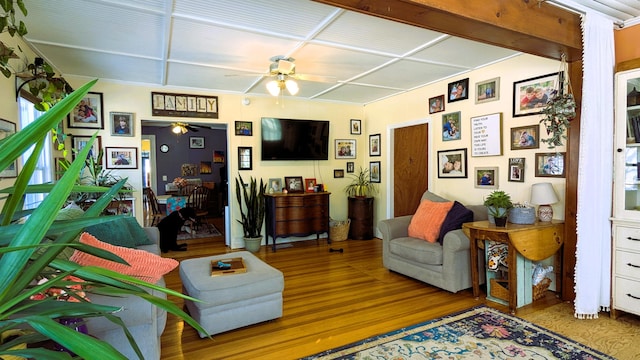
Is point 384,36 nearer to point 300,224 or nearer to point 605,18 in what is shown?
point 605,18

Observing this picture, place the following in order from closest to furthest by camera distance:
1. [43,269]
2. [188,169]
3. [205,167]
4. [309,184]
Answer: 1. [43,269]
2. [309,184]
3. [188,169]
4. [205,167]

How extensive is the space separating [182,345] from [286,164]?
11.8 feet

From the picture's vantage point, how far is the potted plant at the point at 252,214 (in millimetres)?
5068

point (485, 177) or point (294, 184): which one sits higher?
point (485, 177)

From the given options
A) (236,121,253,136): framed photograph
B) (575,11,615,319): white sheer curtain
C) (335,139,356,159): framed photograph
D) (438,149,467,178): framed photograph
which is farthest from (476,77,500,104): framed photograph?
(236,121,253,136): framed photograph

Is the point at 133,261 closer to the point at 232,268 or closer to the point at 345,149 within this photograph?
the point at 232,268

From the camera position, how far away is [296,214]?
5.24 meters

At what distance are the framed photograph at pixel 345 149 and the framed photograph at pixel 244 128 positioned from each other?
156cm

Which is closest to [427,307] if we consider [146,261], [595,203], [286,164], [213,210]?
[595,203]

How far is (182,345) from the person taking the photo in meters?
2.37

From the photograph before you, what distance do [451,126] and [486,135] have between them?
538 millimetres

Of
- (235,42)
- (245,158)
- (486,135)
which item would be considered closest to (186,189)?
(245,158)

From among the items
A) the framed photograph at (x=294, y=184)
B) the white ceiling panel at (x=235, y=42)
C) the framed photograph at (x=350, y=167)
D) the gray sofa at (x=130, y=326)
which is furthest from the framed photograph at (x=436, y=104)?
the gray sofa at (x=130, y=326)

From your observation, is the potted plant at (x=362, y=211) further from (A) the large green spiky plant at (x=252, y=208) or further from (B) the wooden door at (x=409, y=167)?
(A) the large green spiky plant at (x=252, y=208)
